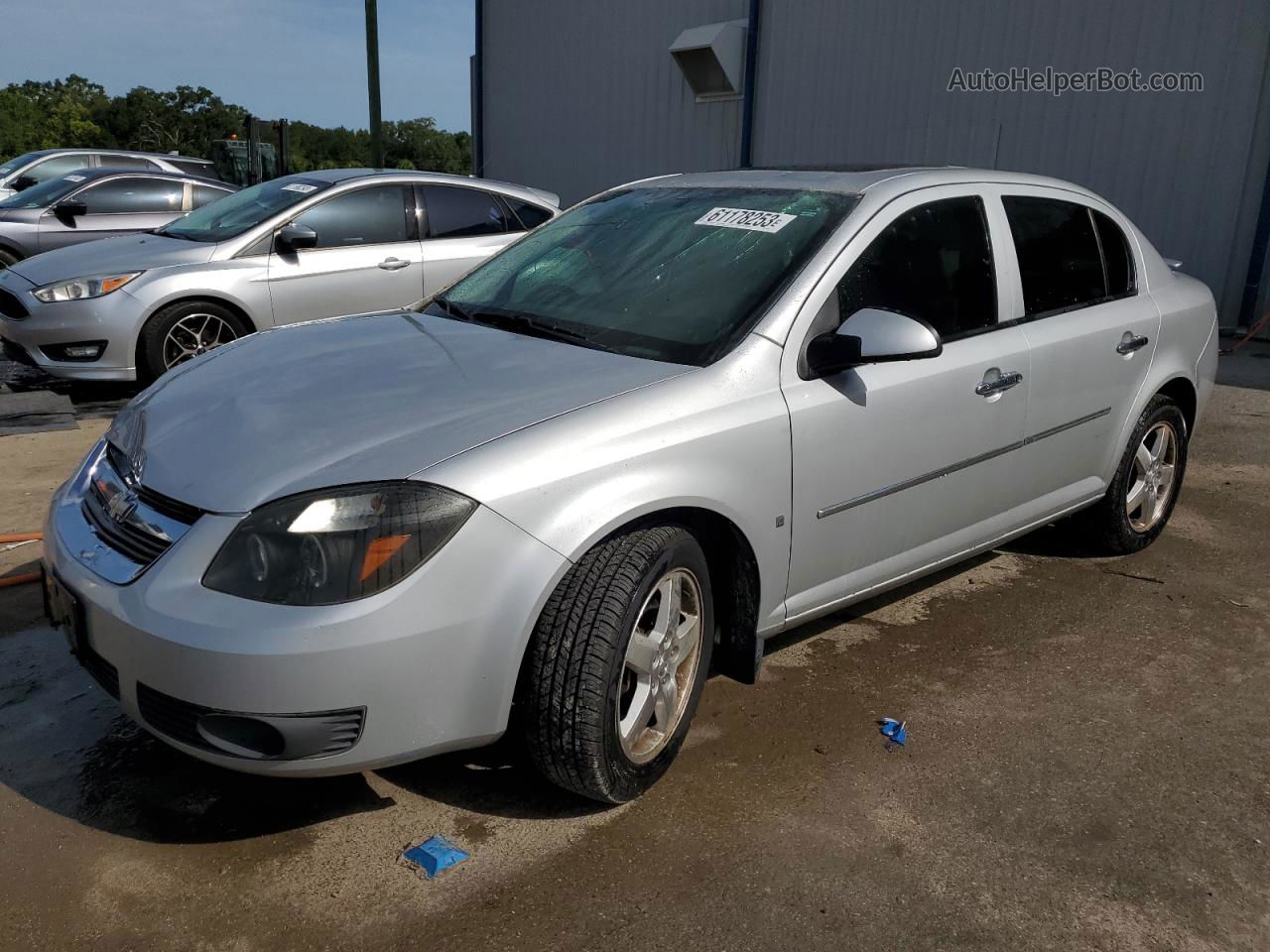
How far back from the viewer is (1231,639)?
4.01 m

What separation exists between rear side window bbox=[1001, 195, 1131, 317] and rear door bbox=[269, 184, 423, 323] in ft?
14.9

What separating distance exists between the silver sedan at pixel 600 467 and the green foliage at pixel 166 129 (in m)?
53.7

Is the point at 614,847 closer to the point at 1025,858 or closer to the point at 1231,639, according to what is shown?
the point at 1025,858

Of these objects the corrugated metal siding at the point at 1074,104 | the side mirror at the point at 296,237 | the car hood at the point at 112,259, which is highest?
the corrugated metal siding at the point at 1074,104

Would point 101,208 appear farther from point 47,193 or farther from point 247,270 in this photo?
point 247,270

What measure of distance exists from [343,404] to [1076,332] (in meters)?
2.67

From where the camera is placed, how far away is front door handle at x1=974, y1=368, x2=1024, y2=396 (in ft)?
11.9

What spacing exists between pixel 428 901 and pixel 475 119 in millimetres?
19921

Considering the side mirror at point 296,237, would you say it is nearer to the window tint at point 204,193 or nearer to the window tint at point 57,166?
the window tint at point 204,193

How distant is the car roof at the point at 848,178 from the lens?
11.8 ft

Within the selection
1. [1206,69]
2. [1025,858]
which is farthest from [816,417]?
[1206,69]

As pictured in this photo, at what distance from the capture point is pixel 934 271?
3586 mm

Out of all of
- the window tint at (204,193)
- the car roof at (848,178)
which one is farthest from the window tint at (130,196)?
the car roof at (848,178)

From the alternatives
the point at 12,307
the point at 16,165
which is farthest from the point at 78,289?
the point at 16,165
